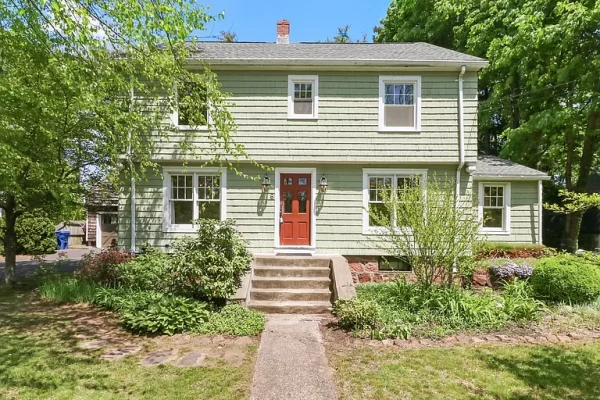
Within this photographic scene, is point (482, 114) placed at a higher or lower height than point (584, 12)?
lower

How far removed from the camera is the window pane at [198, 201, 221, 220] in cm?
941

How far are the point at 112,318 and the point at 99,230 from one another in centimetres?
1428

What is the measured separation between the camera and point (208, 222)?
6.36 meters

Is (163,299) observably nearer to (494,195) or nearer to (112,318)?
(112,318)

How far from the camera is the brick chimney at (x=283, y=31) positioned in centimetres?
1170

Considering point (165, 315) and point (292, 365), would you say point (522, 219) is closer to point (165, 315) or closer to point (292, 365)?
point (292, 365)

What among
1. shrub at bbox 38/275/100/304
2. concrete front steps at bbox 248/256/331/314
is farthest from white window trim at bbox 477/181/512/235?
shrub at bbox 38/275/100/304

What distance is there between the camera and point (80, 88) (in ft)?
18.9

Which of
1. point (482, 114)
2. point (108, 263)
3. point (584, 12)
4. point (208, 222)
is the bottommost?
point (108, 263)

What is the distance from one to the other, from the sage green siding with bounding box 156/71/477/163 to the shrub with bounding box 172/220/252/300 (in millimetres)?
3382

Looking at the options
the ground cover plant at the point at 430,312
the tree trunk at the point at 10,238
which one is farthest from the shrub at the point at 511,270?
the tree trunk at the point at 10,238

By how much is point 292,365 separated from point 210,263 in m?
2.56

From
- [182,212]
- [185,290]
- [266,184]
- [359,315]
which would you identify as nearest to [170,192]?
[182,212]

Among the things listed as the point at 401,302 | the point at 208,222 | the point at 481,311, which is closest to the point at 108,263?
the point at 208,222
